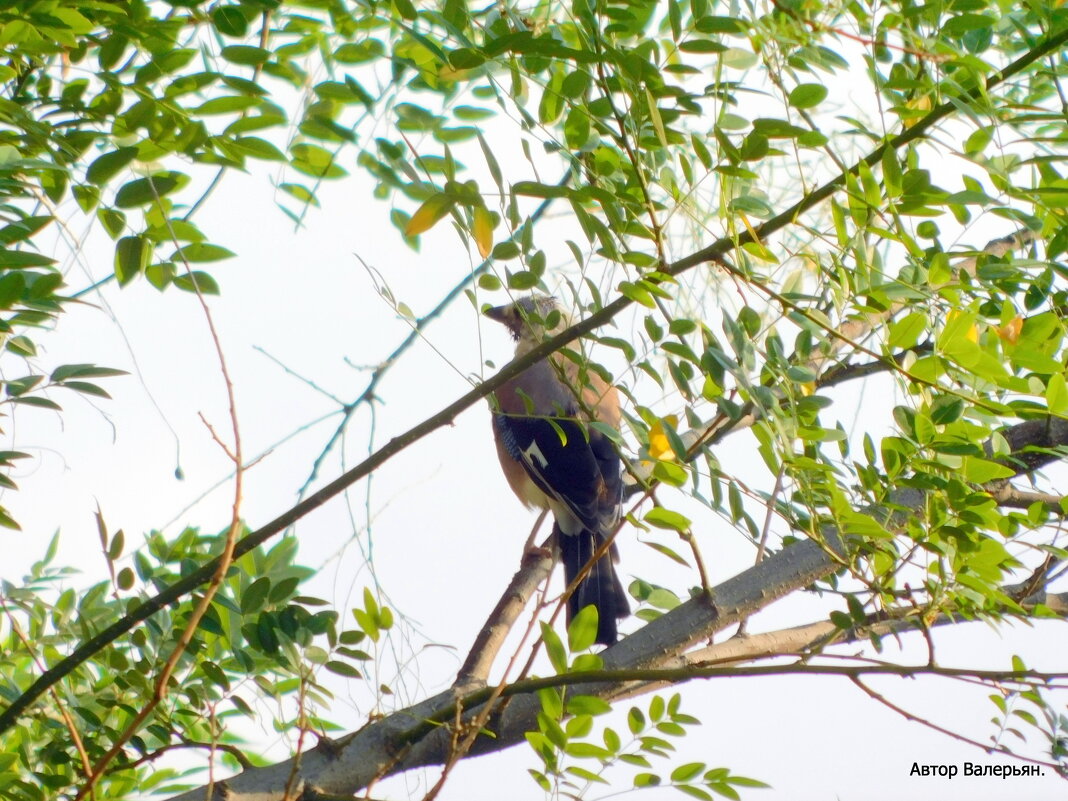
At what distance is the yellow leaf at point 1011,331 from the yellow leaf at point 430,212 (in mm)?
758

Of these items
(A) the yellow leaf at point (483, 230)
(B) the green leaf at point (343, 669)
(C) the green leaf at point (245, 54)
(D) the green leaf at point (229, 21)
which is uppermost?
(D) the green leaf at point (229, 21)

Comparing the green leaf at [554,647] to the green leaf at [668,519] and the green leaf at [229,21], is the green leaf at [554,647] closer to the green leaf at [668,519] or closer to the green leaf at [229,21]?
the green leaf at [668,519]

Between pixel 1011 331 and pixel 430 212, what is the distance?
2.72ft

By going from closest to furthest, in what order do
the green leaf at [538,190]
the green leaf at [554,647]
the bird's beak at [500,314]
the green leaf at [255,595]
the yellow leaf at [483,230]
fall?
the green leaf at [538,190] → the yellow leaf at [483,230] → the green leaf at [554,647] → the green leaf at [255,595] → the bird's beak at [500,314]

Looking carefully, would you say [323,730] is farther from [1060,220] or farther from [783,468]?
[1060,220]

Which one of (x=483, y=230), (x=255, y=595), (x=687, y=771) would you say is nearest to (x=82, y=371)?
(x=255, y=595)

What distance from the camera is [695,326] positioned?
1481mm

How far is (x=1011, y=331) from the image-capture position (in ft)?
4.97

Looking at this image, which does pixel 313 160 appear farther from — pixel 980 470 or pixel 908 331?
pixel 980 470

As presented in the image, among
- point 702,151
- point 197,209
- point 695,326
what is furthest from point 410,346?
point 702,151

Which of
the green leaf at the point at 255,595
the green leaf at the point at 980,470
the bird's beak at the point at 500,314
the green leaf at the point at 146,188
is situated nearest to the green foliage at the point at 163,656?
the green leaf at the point at 255,595

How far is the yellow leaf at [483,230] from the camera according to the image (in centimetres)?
146

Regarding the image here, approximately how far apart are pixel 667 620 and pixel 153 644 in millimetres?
907

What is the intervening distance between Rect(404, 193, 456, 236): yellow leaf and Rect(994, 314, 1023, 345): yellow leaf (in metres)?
0.76
